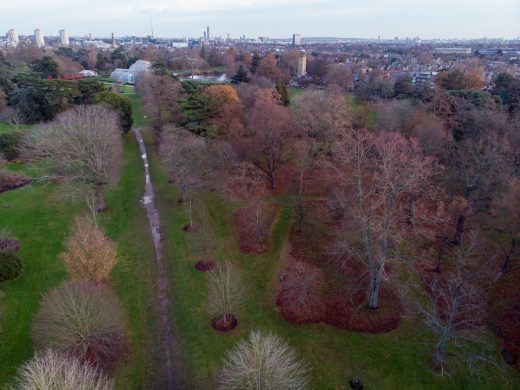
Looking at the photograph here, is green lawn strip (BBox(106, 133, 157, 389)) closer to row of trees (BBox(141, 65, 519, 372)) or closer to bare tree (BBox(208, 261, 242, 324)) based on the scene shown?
bare tree (BBox(208, 261, 242, 324))

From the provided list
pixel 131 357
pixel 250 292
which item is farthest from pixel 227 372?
pixel 250 292

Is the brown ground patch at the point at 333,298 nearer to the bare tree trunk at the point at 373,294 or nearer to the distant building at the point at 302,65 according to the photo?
the bare tree trunk at the point at 373,294

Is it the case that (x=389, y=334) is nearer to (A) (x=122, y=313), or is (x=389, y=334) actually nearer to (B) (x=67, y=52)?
(A) (x=122, y=313)

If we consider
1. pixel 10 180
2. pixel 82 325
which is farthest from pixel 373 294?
pixel 10 180

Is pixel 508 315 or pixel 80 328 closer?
pixel 80 328

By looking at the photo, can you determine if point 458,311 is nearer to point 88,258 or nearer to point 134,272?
point 134,272

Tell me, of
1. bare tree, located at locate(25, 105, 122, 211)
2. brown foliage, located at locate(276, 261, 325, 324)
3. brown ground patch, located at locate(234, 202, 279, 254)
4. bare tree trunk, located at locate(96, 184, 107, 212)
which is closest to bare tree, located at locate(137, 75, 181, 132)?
bare tree, located at locate(25, 105, 122, 211)

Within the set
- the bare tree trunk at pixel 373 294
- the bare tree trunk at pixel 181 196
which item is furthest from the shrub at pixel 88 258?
the bare tree trunk at pixel 373 294
